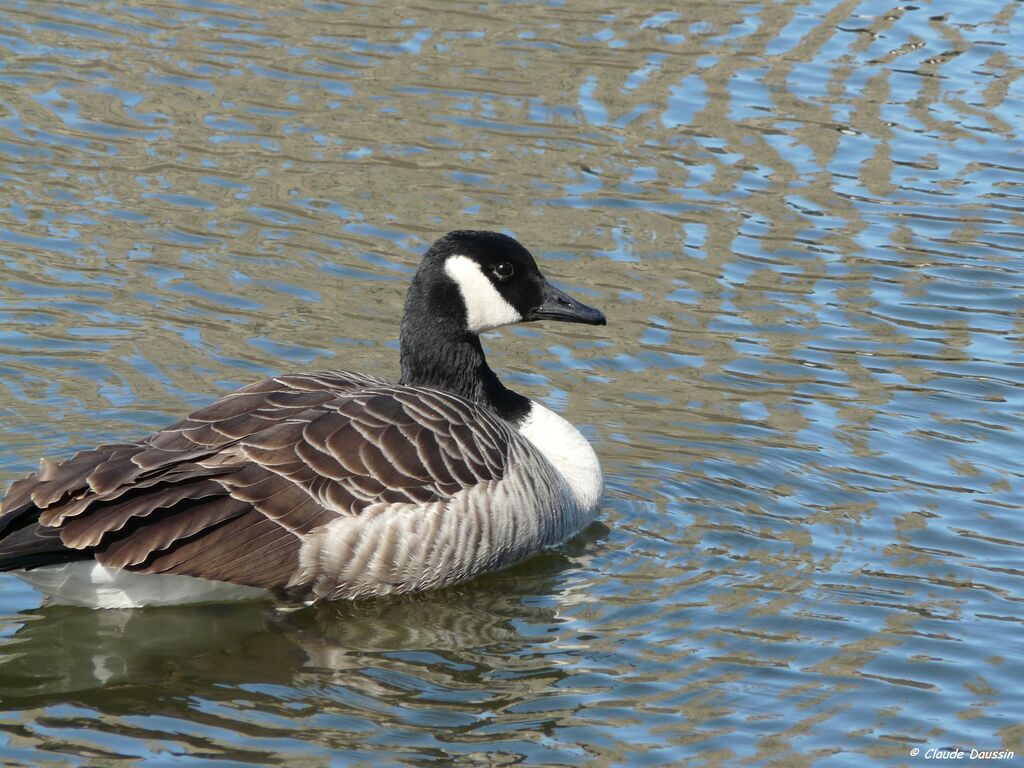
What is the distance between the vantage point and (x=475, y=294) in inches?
390

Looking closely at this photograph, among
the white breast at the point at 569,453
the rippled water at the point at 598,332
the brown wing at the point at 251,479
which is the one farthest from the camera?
the white breast at the point at 569,453

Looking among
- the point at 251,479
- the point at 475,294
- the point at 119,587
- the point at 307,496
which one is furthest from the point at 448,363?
the point at 119,587

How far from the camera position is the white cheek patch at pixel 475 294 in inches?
388

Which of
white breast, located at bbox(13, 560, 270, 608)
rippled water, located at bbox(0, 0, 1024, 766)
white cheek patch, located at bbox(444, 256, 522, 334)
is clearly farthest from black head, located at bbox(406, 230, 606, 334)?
white breast, located at bbox(13, 560, 270, 608)

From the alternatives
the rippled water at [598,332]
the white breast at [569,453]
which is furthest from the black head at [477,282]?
the rippled water at [598,332]

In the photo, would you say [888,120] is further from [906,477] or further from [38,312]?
[38,312]

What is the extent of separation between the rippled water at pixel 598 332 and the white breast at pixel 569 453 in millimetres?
263

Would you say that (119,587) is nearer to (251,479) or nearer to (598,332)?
(251,479)

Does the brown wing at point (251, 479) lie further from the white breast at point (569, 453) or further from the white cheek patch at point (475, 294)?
the white cheek patch at point (475, 294)

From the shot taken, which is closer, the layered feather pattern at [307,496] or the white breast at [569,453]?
the layered feather pattern at [307,496]

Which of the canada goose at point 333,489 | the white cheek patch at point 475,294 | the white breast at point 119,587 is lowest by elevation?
the white breast at point 119,587

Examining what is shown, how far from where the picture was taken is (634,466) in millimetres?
10633

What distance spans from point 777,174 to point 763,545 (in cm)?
611

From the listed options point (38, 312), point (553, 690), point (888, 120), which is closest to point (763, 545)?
point (553, 690)
